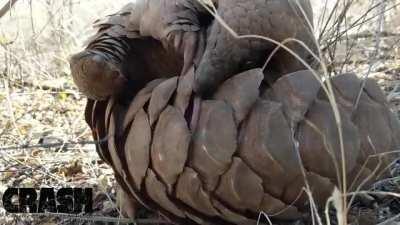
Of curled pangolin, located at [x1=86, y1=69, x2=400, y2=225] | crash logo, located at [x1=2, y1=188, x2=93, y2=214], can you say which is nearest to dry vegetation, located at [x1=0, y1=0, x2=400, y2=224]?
crash logo, located at [x1=2, y1=188, x2=93, y2=214]

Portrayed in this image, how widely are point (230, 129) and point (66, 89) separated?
64.8 inches

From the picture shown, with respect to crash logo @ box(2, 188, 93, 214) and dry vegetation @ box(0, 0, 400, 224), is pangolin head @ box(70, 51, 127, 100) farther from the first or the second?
crash logo @ box(2, 188, 93, 214)

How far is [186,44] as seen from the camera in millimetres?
927

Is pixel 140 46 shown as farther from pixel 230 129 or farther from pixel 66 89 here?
pixel 66 89

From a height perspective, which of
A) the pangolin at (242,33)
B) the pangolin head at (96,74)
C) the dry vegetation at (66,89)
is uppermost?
the pangolin at (242,33)

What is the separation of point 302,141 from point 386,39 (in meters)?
1.59

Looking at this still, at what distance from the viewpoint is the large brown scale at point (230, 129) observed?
845 millimetres

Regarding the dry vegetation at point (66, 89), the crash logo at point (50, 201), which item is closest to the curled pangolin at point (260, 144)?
the dry vegetation at point (66, 89)

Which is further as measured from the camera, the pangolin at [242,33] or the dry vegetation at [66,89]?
the dry vegetation at [66,89]

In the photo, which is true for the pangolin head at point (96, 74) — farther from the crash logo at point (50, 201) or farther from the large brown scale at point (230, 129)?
the crash logo at point (50, 201)

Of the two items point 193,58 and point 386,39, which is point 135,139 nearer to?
point 193,58

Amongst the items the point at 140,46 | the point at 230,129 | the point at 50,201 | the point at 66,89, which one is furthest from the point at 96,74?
the point at 66,89

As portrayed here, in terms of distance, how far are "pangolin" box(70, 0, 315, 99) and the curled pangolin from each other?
0.04m

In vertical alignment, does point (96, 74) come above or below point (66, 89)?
above
